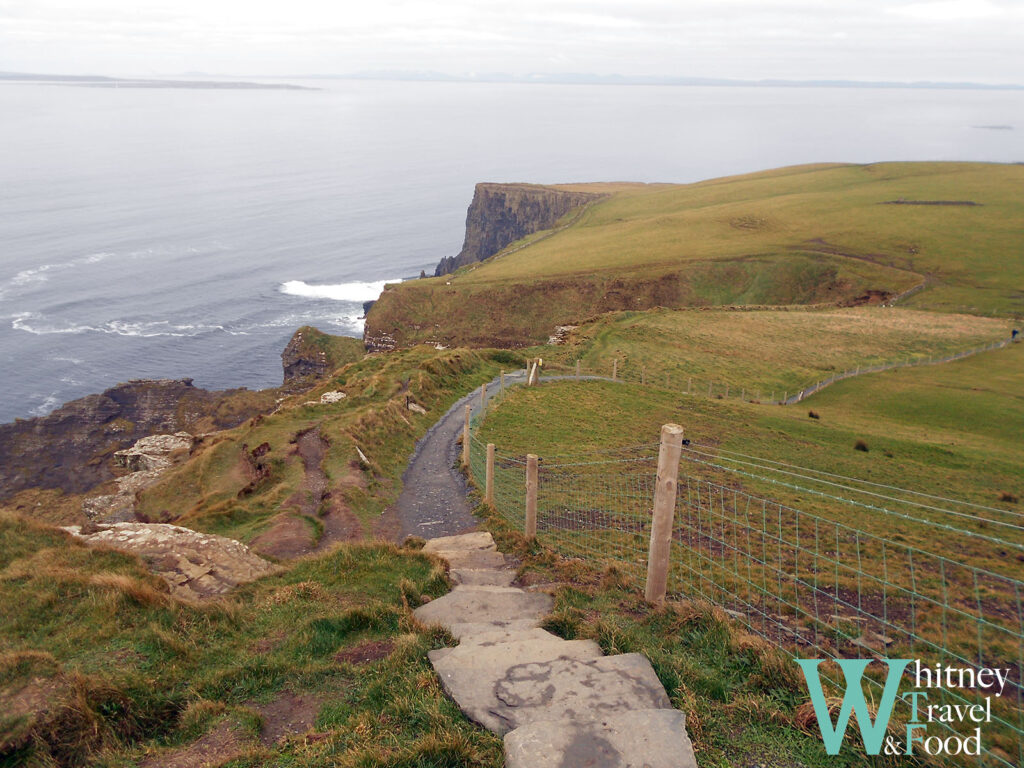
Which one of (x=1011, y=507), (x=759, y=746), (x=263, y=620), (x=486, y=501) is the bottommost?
(x=1011, y=507)

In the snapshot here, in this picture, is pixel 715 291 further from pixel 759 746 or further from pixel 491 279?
pixel 759 746

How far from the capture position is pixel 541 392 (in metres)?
39.0

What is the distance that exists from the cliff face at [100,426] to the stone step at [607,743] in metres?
51.8

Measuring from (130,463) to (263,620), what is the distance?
4316cm

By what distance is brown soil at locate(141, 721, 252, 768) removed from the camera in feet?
21.3

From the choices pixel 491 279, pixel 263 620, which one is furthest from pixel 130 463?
pixel 491 279

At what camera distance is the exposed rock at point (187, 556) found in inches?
462

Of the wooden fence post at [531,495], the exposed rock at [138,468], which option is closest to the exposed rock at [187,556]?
the wooden fence post at [531,495]

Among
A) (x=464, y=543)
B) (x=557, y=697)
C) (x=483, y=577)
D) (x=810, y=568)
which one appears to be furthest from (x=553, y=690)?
(x=810, y=568)

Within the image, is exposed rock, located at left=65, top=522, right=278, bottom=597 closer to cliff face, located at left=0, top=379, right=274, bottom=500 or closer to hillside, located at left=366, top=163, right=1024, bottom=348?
cliff face, located at left=0, top=379, right=274, bottom=500

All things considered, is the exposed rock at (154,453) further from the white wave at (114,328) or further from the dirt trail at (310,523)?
the white wave at (114,328)

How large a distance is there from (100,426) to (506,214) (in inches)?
4497

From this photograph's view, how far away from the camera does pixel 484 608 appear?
9.89 m

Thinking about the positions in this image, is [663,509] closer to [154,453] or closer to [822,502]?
[822,502]
